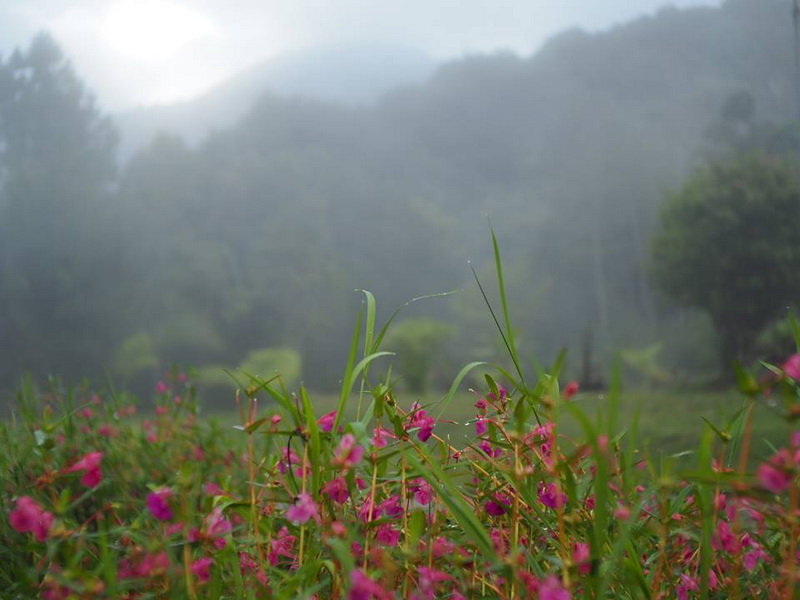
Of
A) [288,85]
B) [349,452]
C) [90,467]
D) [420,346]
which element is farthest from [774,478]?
[288,85]

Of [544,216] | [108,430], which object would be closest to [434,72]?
[544,216]

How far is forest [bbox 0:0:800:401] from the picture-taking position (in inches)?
184

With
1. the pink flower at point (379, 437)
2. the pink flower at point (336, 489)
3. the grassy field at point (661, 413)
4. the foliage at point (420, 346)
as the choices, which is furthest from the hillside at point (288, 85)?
the pink flower at point (336, 489)

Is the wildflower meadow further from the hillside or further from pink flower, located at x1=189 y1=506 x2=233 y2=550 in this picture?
the hillside

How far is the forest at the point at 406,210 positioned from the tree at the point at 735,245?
56 mm

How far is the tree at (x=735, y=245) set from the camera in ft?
14.8

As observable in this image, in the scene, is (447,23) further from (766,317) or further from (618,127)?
(766,317)

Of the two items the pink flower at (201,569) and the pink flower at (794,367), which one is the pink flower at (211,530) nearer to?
the pink flower at (201,569)

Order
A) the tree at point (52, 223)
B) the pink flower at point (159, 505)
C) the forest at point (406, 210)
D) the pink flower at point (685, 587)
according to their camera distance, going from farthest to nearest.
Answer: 1. the forest at point (406, 210)
2. the tree at point (52, 223)
3. the pink flower at point (685, 587)
4. the pink flower at point (159, 505)

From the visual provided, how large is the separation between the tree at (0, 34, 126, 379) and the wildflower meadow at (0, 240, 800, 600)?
157 inches

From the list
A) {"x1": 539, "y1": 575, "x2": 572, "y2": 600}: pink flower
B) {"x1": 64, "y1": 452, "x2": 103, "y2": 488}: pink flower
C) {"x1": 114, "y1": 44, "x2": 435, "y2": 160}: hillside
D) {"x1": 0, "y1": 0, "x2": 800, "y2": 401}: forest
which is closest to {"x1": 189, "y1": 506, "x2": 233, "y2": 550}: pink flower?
{"x1": 64, "y1": 452, "x2": 103, "y2": 488}: pink flower

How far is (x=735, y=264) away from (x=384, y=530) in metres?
4.56

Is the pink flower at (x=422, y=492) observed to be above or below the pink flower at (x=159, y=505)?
below

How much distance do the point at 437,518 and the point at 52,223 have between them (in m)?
4.62
